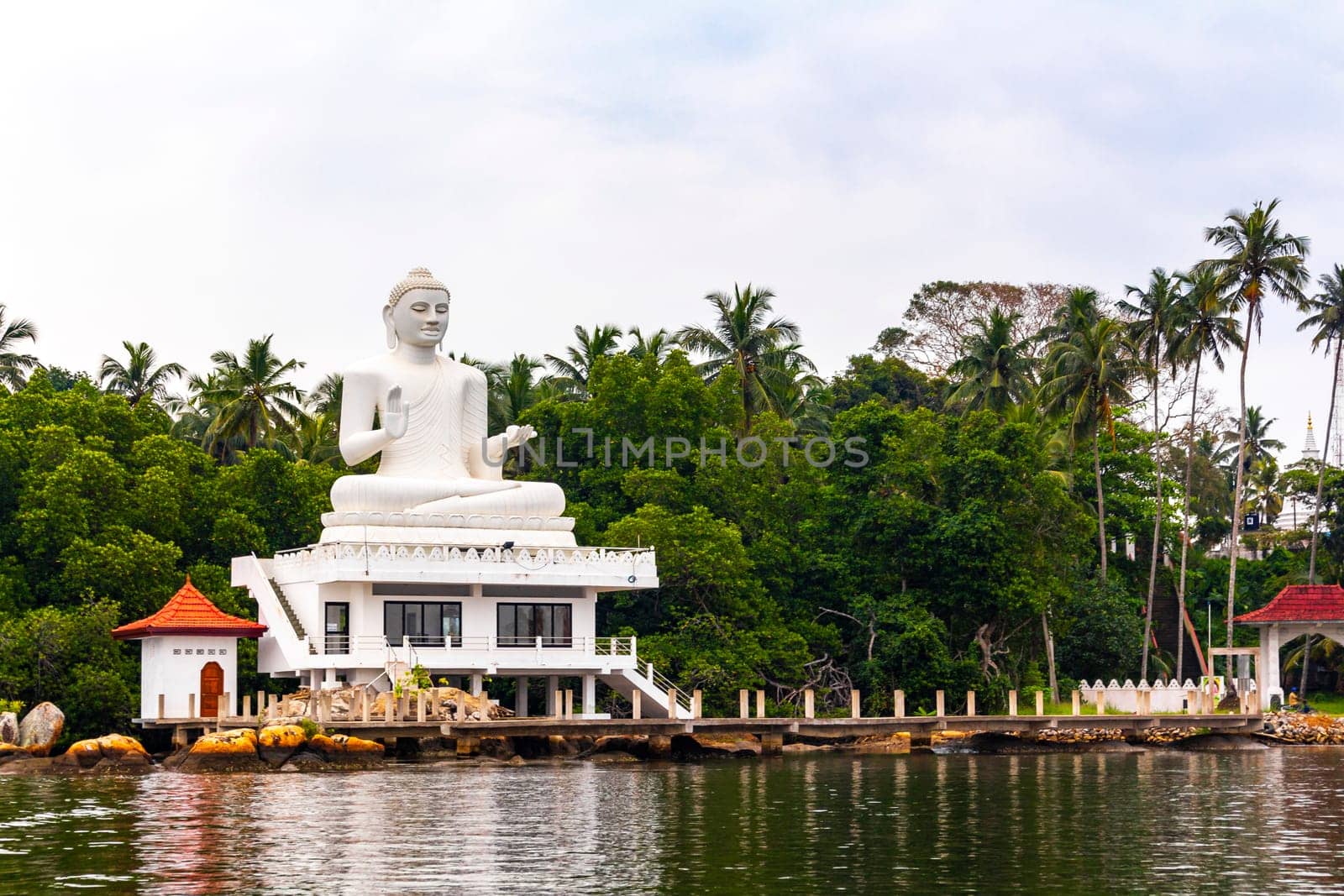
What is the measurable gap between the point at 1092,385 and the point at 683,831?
1507 inches

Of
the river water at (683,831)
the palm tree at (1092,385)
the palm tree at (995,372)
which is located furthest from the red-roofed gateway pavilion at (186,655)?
the palm tree at (995,372)

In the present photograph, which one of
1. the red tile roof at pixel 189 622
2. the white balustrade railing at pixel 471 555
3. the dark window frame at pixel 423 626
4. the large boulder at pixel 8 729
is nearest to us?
the large boulder at pixel 8 729

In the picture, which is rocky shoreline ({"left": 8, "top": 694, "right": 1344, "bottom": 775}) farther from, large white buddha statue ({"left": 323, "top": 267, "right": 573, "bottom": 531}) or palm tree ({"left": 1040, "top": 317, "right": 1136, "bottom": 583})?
palm tree ({"left": 1040, "top": 317, "right": 1136, "bottom": 583})

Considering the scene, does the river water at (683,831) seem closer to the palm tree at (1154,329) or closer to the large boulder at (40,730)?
the large boulder at (40,730)

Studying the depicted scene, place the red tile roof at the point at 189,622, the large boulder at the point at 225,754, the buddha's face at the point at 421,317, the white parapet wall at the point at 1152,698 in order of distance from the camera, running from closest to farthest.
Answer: the large boulder at the point at 225,754 < the red tile roof at the point at 189,622 < the buddha's face at the point at 421,317 < the white parapet wall at the point at 1152,698

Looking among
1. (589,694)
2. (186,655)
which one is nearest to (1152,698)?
(589,694)

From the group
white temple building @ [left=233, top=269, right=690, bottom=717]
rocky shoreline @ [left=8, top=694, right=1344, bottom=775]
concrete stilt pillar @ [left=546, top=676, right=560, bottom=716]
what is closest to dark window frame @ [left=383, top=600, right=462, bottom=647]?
white temple building @ [left=233, top=269, right=690, bottom=717]

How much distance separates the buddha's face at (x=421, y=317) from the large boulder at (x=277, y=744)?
14.0 meters

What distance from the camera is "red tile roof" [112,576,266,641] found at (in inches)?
1826

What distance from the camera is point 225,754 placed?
133 ft

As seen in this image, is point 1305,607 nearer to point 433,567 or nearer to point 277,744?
point 433,567

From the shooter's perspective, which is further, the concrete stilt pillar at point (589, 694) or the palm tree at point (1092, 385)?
the palm tree at point (1092, 385)

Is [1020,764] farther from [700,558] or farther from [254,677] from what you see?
[254,677]

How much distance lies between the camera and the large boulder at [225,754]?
40406mm
